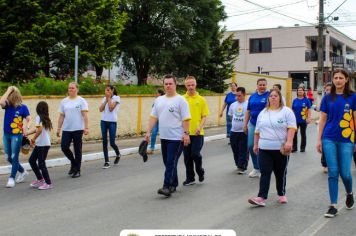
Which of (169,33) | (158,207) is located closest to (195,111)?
(158,207)

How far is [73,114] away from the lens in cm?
986

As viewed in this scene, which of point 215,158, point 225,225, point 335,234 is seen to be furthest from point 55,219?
point 215,158

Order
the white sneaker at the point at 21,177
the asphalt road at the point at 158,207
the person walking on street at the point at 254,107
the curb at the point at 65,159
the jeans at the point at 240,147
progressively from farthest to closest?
the curb at the point at 65,159 < the jeans at the point at 240,147 < the white sneaker at the point at 21,177 < the person walking on street at the point at 254,107 < the asphalt road at the point at 158,207

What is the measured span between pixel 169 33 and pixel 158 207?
990 inches

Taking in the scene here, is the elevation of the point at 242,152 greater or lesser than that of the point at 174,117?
lesser

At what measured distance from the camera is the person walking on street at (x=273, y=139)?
730cm

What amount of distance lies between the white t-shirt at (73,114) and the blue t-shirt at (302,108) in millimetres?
6032

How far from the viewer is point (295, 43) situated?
167ft

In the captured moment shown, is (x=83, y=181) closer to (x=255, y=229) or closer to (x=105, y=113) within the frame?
(x=105, y=113)

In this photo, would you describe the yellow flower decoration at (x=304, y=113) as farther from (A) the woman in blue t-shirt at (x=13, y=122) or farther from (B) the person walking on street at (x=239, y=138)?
(A) the woman in blue t-shirt at (x=13, y=122)

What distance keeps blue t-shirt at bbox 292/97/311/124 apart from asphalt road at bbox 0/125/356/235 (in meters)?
3.14

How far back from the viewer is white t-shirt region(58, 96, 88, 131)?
9859 mm

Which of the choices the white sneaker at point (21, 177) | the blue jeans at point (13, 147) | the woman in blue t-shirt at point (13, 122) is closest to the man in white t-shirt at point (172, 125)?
the woman in blue t-shirt at point (13, 122)

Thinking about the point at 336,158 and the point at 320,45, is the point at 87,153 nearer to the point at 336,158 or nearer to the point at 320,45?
the point at 336,158
